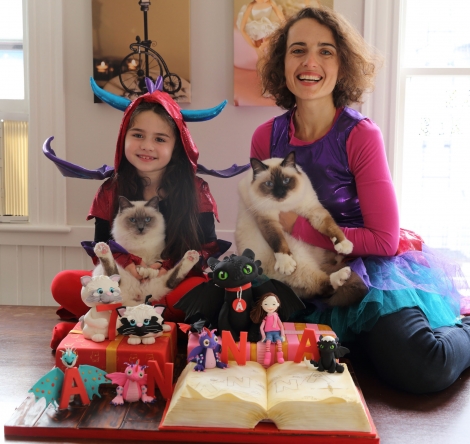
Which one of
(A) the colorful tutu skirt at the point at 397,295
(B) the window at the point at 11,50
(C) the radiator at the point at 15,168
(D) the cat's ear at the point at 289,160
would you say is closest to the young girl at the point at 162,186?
(D) the cat's ear at the point at 289,160

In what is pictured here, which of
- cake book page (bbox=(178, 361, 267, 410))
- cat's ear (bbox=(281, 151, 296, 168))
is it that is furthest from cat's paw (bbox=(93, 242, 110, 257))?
cat's ear (bbox=(281, 151, 296, 168))

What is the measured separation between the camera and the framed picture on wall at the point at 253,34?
1.76 metres

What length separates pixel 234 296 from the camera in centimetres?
117

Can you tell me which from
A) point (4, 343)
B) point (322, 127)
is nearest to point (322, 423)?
point (322, 127)

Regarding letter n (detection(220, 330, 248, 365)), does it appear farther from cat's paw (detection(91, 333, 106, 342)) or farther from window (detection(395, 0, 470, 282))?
window (detection(395, 0, 470, 282))

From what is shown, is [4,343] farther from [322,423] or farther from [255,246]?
[322,423]

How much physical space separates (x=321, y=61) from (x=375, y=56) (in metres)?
0.41

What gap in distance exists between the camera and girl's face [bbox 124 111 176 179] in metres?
1.35

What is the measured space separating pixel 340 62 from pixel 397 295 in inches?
24.3

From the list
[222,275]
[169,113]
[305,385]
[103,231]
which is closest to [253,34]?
[169,113]

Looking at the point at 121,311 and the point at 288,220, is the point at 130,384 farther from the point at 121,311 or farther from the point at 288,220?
the point at 288,220

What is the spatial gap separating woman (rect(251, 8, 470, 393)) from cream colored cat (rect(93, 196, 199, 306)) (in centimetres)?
31

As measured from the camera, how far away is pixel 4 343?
148cm

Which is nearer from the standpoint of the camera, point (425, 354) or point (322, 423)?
point (322, 423)
